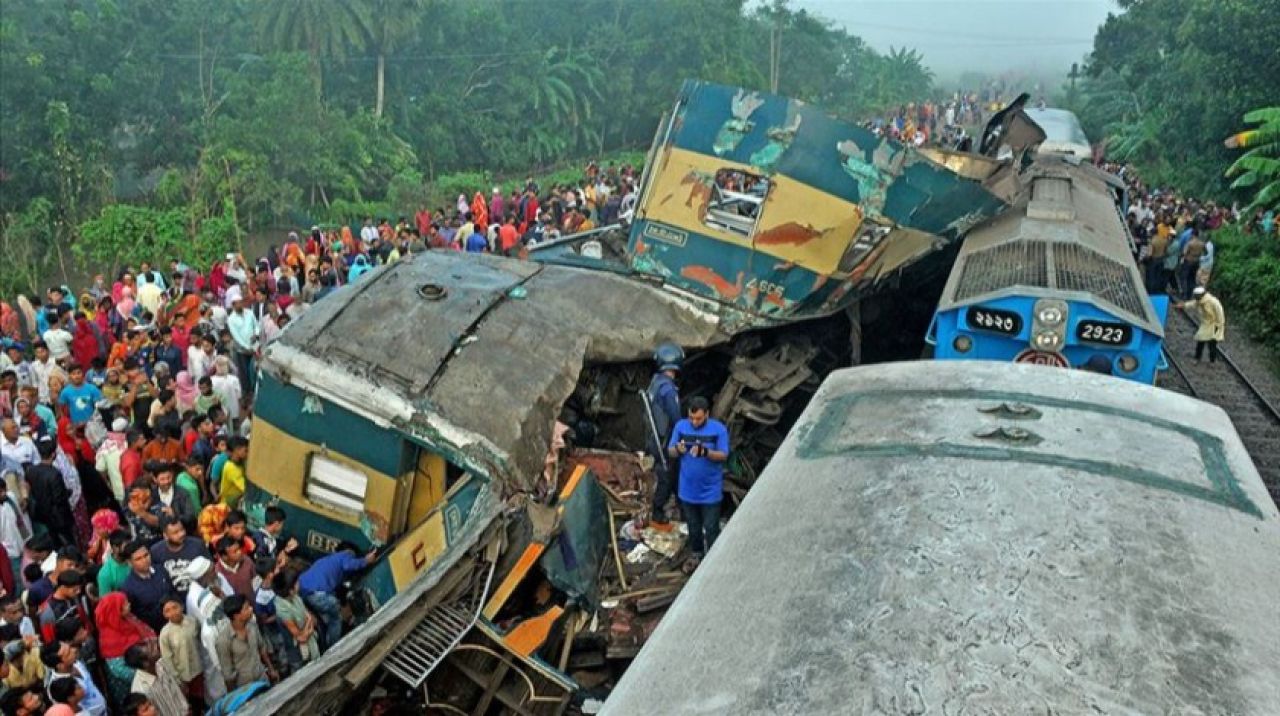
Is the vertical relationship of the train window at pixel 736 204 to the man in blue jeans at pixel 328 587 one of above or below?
above

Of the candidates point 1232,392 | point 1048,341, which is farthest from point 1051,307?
point 1232,392

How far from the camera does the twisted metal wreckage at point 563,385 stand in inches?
242

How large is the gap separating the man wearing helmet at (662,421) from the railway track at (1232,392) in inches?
236

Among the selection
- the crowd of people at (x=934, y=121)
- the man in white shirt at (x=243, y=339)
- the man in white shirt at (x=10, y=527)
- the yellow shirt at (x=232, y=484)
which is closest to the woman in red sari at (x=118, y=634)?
the yellow shirt at (x=232, y=484)

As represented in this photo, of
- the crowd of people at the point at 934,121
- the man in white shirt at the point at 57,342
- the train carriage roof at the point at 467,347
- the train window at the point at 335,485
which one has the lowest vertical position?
the crowd of people at the point at 934,121

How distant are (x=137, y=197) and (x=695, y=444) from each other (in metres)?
23.7

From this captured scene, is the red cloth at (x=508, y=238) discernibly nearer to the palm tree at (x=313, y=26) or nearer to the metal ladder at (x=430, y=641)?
the metal ladder at (x=430, y=641)

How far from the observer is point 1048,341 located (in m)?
8.64

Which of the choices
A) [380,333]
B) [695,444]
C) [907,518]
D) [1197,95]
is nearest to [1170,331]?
[1197,95]

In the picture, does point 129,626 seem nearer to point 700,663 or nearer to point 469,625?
point 469,625

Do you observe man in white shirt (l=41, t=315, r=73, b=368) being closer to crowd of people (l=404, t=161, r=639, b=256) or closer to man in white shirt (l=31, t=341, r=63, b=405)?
man in white shirt (l=31, t=341, r=63, b=405)

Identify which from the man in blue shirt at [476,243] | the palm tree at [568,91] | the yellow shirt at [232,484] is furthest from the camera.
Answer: the palm tree at [568,91]

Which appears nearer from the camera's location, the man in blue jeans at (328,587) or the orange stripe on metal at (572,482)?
the man in blue jeans at (328,587)

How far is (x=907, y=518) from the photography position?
376cm
